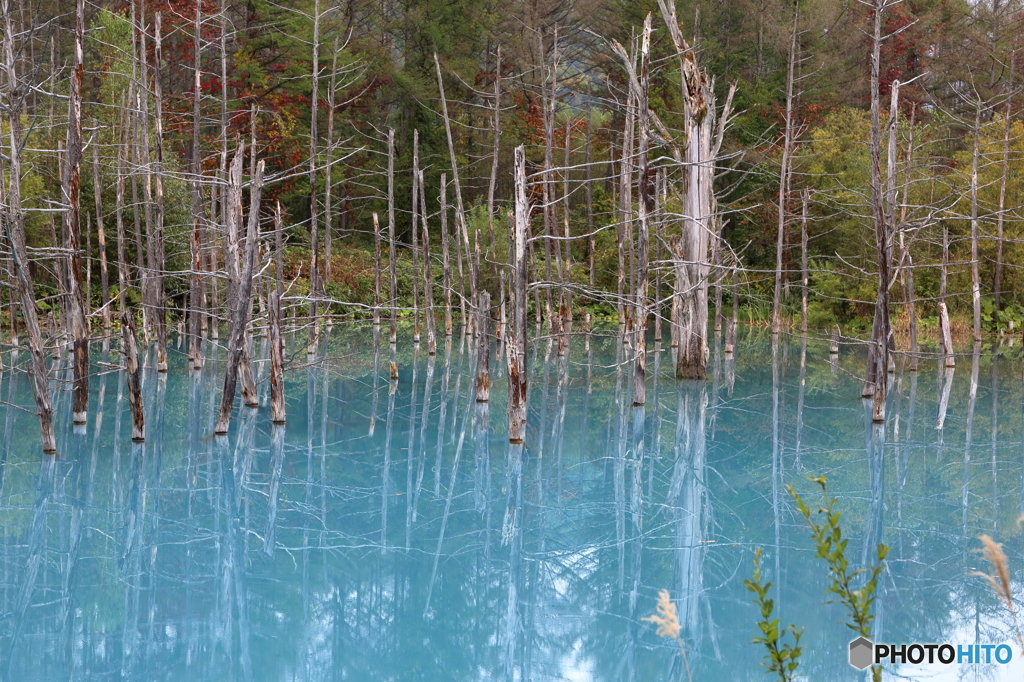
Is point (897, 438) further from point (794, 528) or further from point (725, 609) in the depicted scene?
point (725, 609)

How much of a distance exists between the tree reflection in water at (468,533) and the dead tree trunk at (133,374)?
22 centimetres

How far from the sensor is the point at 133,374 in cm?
849

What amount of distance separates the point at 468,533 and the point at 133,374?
391cm

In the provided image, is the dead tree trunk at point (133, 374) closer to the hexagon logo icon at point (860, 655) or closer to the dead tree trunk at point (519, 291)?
the dead tree trunk at point (519, 291)

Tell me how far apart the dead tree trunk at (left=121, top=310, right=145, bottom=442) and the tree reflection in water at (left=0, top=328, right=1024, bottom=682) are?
219 millimetres

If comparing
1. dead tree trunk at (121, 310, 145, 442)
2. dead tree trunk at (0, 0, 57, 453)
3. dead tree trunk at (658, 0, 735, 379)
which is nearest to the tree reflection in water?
dead tree trunk at (121, 310, 145, 442)

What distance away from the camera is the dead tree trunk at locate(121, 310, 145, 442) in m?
8.48

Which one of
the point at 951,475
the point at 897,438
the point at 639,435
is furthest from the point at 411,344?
the point at 951,475

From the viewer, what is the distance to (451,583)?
532 cm

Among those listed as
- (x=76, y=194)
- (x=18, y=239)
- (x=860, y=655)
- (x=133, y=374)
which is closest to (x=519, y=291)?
(x=133, y=374)

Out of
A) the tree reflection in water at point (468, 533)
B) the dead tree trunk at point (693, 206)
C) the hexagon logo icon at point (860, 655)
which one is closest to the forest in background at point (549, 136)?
the dead tree trunk at point (693, 206)

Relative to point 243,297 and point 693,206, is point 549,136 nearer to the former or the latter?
point 693,206

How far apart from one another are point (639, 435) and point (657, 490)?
2.23 m

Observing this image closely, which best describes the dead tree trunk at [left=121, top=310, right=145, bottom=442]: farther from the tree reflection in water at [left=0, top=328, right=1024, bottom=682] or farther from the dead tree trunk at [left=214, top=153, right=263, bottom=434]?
the dead tree trunk at [left=214, top=153, right=263, bottom=434]
